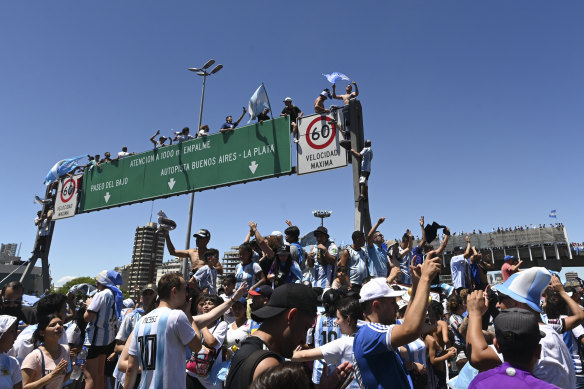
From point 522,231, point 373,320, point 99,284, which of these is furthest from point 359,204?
point 522,231

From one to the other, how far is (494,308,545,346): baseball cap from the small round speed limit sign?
8.32 metres

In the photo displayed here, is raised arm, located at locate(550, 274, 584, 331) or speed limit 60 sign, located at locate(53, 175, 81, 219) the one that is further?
Answer: speed limit 60 sign, located at locate(53, 175, 81, 219)

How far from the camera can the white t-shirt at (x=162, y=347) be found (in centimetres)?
307

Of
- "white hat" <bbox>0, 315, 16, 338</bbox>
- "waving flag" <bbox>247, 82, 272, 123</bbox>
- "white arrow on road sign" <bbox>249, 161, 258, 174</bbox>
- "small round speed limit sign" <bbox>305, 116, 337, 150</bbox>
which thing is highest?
"waving flag" <bbox>247, 82, 272, 123</bbox>

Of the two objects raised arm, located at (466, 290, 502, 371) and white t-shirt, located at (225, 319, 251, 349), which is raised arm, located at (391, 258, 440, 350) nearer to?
raised arm, located at (466, 290, 502, 371)

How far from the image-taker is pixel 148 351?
3123 mm

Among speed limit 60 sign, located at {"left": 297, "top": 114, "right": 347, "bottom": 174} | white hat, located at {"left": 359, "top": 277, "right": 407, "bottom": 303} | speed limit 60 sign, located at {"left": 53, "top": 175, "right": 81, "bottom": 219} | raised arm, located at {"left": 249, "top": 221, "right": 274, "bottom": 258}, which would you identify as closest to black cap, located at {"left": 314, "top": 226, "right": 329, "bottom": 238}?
raised arm, located at {"left": 249, "top": 221, "right": 274, "bottom": 258}

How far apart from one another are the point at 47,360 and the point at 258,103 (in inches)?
373

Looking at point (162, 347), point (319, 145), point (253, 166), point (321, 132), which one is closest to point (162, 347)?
point (162, 347)

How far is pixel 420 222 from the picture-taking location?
741 cm

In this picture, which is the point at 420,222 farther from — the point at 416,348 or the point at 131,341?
the point at 131,341

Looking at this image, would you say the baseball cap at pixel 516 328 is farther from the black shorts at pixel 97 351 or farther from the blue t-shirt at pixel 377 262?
the black shorts at pixel 97 351

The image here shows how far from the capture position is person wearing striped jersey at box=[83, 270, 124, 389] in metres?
5.54

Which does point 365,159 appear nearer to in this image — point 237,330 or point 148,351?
point 237,330
